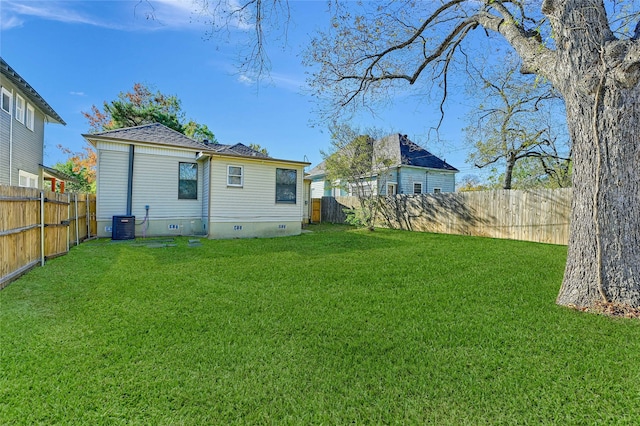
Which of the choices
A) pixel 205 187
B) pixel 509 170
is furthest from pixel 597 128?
pixel 205 187

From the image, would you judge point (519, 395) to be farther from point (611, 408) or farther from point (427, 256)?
point (427, 256)

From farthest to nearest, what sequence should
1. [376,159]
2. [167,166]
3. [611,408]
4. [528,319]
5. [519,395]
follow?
[376,159], [167,166], [528,319], [519,395], [611,408]

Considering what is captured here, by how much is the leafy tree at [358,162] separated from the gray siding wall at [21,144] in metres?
11.0

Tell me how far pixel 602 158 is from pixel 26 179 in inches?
635

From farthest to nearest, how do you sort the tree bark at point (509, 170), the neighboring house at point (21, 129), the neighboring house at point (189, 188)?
the tree bark at point (509, 170) → the neighboring house at point (189, 188) → the neighboring house at point (21, 129)

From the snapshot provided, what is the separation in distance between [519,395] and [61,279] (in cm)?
622

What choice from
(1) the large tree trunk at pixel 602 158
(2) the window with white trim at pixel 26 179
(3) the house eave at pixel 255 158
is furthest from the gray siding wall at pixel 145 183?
(1) the large tree trunk at pixel 602 158

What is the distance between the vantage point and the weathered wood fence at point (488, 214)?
8852mm

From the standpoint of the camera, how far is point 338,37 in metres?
6.85

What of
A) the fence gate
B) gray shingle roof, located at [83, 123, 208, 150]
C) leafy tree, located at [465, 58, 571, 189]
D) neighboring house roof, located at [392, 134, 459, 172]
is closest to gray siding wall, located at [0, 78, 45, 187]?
gray shingle roof, located at [83, 123, 208, 150]

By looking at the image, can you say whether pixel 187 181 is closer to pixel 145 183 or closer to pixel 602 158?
pixel 145 183

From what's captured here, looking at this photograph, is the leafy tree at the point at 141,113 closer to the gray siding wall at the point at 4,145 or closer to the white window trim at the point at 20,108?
the white window trim at the point at 20,108

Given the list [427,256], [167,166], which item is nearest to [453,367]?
[427,256]

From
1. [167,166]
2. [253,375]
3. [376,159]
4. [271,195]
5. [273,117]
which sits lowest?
[253,375]
